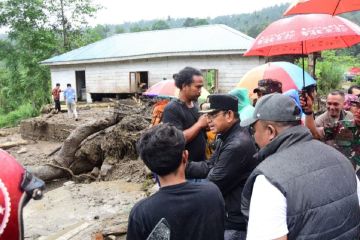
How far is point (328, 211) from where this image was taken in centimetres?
170

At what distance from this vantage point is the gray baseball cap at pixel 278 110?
1960mm

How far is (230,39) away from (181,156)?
1680 centimetres

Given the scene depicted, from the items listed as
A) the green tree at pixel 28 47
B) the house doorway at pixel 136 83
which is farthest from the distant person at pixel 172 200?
the green tree at pixel 28 47

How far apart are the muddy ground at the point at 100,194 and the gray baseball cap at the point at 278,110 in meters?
3.43

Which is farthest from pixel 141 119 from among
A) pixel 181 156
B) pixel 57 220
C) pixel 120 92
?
pixel 120 92

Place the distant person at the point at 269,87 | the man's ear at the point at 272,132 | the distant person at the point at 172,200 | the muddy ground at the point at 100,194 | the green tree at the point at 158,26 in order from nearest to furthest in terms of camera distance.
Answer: the distant person at the point at 172,200 < the man's ear at the point at 272,132 < the distant person at the point at 269,87 < the muddy ground at the point at 100,194 < the green tree at the point at 158,26

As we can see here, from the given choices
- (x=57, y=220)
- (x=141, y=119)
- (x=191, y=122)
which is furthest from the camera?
(x=141, y=119)

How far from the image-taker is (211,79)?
18.2 metres

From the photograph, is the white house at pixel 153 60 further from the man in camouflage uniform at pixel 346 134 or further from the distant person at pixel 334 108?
the man in camouflage uniform at pixel 346 134

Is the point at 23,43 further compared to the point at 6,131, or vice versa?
the point at 23,43

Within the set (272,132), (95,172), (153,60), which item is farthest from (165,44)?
(272,132)

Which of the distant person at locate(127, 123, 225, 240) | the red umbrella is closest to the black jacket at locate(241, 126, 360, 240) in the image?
the distant person at locate(127, 123, 225, 240)

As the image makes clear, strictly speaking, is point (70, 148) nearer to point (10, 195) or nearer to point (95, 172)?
point (95, 172)

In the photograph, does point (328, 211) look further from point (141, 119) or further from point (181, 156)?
point (141, 119)
